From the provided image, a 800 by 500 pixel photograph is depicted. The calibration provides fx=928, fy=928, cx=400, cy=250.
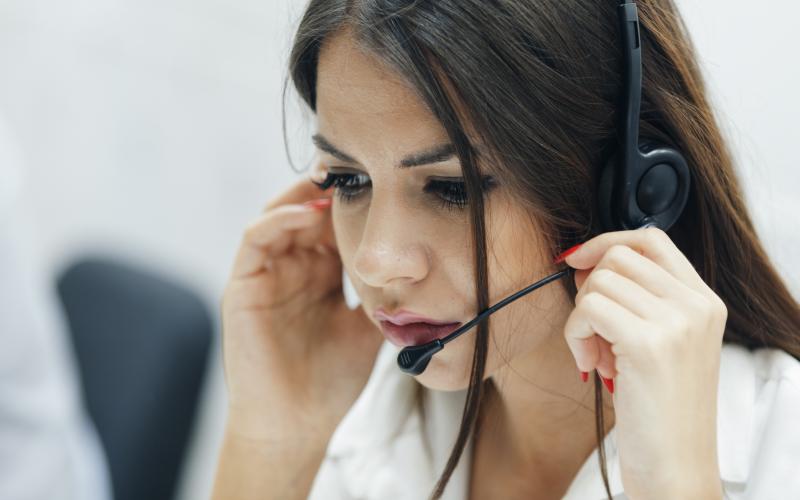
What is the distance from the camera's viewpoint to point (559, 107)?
0.80 metres

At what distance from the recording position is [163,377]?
5.45ft

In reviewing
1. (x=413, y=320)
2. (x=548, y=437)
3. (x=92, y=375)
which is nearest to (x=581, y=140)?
(x=413, y=320)

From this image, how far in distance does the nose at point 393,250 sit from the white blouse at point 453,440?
0.97ft

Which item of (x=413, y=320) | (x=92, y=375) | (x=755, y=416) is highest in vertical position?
(x=413, y=320)

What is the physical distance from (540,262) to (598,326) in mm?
124

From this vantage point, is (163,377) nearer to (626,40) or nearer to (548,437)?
(548,437)

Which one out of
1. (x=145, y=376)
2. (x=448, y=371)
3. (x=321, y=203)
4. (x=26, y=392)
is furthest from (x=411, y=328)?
(x=145, y=376)

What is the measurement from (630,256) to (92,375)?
4.25ft

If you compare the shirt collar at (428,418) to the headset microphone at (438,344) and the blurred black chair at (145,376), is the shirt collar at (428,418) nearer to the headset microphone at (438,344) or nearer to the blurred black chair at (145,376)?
the headset microphone at (438,344)

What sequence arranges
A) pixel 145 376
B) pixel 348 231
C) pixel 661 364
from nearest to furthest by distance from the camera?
pixel 661 364 → pixel 348 231 → pixel 145 376

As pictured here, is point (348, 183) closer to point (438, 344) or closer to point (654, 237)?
point (438, 344)

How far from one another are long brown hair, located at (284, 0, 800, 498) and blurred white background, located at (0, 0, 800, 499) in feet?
2.70

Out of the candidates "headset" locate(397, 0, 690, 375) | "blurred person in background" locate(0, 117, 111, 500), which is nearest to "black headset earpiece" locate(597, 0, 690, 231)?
"headset" locate(397, 0, 690, 375)

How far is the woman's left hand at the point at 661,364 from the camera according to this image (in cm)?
75
